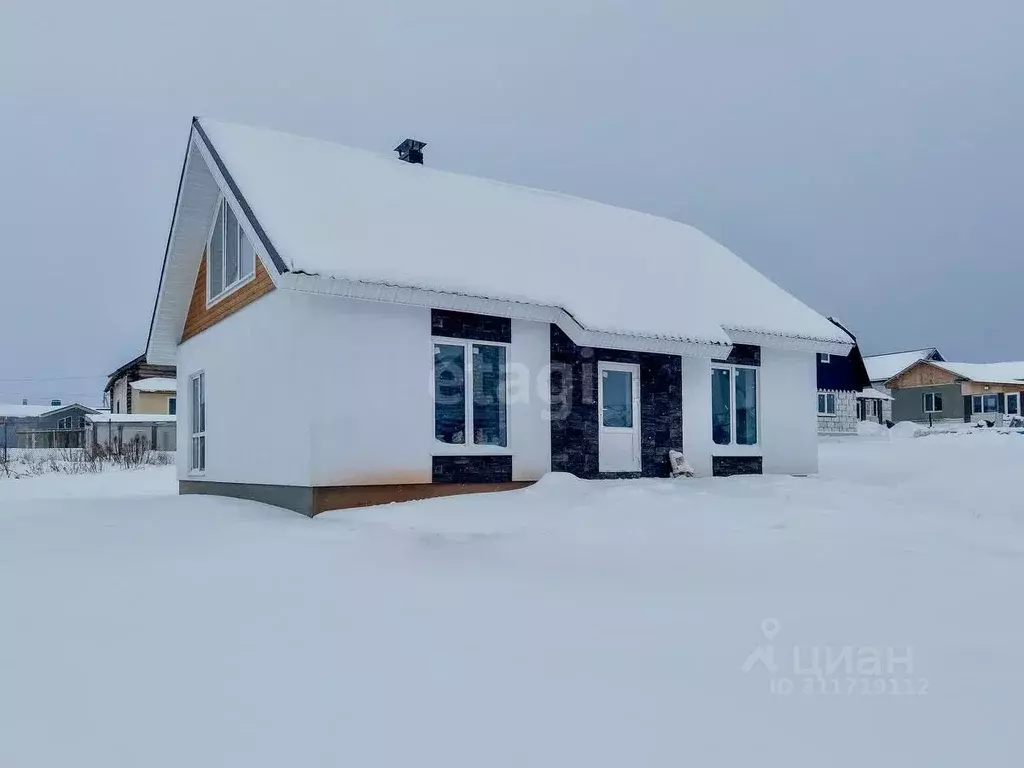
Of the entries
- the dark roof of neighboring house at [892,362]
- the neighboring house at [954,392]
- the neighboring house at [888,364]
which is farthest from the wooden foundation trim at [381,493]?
the dark roof of neighboring house at [892,362]

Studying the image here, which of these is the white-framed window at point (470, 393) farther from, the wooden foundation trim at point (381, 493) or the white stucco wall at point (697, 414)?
the white stucco wall at point (697, 414)

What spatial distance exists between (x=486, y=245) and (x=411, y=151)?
13.5 feet

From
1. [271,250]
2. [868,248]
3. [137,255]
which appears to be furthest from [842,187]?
[271,250]

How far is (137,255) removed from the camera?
104m

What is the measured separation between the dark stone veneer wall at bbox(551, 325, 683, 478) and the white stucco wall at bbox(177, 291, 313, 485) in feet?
12.7

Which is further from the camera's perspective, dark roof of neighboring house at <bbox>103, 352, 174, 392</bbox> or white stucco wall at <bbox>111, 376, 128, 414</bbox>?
white stucco wall at <bbox>111, 376, 128, 414</bbox>

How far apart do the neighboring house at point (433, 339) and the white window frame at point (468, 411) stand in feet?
0.10

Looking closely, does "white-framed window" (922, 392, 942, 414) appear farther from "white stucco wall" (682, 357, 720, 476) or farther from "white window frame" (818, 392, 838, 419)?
"white stucco wall" (682, 357, 720, 476)

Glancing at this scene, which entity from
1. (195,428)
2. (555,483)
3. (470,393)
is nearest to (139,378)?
(195,428)

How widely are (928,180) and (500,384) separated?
112m

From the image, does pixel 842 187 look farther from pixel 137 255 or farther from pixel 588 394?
pixel 588 394

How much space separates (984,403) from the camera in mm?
48219

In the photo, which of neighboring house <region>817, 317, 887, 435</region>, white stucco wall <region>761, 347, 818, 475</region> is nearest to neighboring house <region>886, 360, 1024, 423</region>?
neighboring house <region>817, 317, 887, 435</region>

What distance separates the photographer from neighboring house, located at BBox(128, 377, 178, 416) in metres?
37.9
